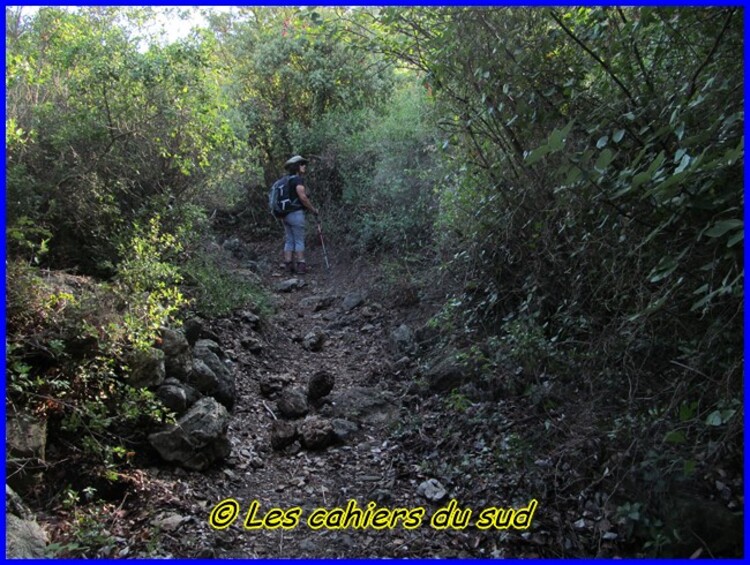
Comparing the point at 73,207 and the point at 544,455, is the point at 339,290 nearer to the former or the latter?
the point at 73,207

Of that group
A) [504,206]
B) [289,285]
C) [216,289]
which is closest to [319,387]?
[216,289]

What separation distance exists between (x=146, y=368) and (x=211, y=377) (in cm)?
71

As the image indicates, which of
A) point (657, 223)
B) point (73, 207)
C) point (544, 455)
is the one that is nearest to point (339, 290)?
point (73, 207)

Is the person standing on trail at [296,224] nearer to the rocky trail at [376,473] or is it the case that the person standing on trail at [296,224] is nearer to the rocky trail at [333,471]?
the rocky trail at [333,471]

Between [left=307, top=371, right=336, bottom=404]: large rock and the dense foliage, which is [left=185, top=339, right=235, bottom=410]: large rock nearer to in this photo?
the dense foliage

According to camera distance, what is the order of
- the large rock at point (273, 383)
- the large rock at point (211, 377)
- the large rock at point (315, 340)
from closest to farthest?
the large rock at point (211, 377) → the large rock at point (273, 383) → the large rock at point (315, 340)

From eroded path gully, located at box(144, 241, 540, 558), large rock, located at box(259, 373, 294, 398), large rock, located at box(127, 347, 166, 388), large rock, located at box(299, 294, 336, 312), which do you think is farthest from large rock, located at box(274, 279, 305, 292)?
large rock, located at box(127, 347, 166, 388)

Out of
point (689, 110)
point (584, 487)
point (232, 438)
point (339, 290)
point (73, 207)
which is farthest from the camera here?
point (339, 290)

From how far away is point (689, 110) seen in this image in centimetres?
238

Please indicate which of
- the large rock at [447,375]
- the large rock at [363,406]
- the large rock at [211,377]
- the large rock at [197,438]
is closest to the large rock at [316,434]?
the large rock at [363,406]

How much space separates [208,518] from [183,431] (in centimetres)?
69

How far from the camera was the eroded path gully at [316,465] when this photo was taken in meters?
2.89

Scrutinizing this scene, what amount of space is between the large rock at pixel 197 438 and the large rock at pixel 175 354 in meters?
0.40

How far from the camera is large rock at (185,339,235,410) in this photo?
4336 mm
